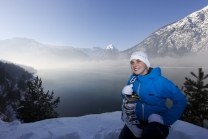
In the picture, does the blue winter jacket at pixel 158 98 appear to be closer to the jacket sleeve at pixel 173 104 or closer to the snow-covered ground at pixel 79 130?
the jacket sleeve at pixel 173 104

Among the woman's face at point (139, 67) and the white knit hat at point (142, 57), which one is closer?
the woman's face at point (139, 67)

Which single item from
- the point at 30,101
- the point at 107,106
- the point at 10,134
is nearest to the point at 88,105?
the point at 107,106

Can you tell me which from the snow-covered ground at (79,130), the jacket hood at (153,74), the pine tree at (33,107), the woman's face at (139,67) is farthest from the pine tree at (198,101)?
the pine tree at (33,107)

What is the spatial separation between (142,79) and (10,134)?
490 centimetres

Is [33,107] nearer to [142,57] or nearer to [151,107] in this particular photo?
[142,57]

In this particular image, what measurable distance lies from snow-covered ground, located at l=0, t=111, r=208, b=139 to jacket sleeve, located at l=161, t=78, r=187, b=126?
235cm

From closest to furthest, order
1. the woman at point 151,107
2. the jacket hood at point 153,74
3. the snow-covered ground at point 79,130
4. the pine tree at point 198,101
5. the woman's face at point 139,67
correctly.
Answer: the woman at point 151,107, the jacket hood at point 153,74, the woman's face at point 139,67, the snow-covered ground at point 79,130, the pine tree at point 198,101

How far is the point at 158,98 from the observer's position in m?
2.49

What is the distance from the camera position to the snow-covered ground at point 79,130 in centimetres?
409

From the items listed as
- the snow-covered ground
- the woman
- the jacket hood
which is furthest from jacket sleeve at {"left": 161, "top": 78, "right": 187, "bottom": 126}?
the snow-covered ground

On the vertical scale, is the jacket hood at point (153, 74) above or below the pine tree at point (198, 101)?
above

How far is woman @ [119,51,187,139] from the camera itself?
2.23 metres

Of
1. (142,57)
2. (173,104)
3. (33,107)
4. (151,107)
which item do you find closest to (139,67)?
(142,57)

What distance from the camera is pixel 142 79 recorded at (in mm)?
2742
